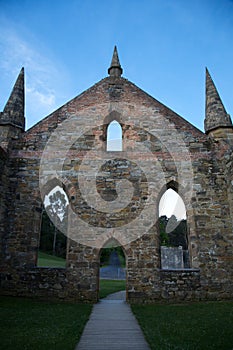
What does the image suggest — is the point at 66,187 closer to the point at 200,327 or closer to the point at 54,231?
the point at 200,327

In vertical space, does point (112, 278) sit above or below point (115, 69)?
below

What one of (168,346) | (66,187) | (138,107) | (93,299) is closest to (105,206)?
(66,187)

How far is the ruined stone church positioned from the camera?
9.68 m

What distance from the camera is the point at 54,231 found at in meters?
42.5

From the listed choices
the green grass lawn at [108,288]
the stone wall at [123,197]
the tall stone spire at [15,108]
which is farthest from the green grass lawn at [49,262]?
the tall stone spire at [15,108]

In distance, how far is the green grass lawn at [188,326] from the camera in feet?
15.3

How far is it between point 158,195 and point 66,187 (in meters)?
3.84

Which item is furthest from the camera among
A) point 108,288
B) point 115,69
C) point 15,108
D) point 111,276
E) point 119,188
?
point 111,276

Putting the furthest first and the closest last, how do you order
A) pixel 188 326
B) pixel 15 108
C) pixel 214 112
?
pixel 15 108 → pixel 214 112 → pixel 188 326

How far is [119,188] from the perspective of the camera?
35.6ft

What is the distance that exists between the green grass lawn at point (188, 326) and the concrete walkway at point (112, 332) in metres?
0.21

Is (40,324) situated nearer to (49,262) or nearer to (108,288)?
(108,288)

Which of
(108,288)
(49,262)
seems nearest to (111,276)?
(49,262)

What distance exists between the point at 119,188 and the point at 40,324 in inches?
A: 233
